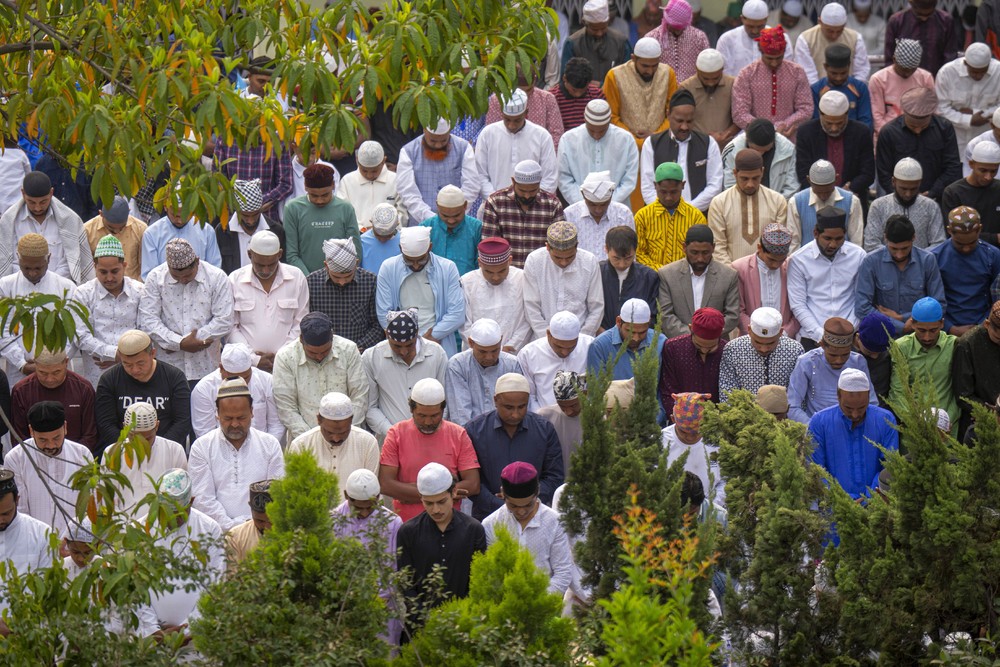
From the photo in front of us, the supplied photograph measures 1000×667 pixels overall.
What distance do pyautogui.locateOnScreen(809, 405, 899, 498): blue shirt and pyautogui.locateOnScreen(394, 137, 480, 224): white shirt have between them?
13.3 feet

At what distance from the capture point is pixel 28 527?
11.0 m

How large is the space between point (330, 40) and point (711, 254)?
5.73 m

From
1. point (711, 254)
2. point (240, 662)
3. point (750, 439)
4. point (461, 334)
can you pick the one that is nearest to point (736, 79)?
point (711, 254)

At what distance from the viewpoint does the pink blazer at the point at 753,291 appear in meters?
13.6

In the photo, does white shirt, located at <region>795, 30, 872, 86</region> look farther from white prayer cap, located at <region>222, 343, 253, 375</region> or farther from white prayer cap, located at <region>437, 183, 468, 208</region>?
white prayer cap, located at <region>222, 343, 253, 375</region>

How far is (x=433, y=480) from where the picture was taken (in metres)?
10.5

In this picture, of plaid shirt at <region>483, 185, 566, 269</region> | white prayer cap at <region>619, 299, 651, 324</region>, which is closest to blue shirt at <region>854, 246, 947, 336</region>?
white prayer cap at <region>619, 299, 651, 324</region>

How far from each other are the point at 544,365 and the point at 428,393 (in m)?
1.50

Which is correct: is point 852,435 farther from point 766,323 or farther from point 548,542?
point 548,542

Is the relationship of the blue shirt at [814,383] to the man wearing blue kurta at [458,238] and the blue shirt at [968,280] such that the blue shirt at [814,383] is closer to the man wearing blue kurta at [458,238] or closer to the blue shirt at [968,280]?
the blue shirt at [968,280]

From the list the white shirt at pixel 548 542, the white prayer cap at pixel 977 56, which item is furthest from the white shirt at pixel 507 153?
the white shirt at pixel 548 542

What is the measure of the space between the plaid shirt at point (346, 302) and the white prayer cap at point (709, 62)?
4062 mm

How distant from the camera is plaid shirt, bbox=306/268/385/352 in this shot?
1334 centimetres

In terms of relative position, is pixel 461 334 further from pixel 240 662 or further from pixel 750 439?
pixel 240 662
